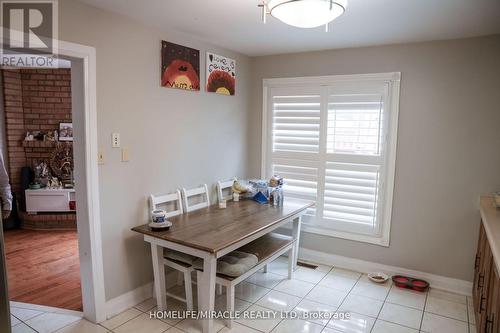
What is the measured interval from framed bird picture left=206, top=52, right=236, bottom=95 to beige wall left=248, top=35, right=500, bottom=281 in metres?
1.09

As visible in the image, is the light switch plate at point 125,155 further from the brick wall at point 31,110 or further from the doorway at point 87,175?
the brick wall at point 31,110

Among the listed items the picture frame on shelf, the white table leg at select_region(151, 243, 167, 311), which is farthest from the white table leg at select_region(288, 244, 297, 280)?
the picture frame on shelf

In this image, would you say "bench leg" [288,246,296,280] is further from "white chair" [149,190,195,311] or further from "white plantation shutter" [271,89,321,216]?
"white chair" [149,190,195,311]

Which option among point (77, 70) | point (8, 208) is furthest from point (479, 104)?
point (8, 208)

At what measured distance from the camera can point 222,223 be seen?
2.75m

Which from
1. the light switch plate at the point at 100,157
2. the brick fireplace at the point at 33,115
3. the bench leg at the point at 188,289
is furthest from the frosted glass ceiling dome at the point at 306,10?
the brick fireplace at the point at 33,115

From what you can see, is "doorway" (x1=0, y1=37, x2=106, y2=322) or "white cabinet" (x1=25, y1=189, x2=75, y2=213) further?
"white cabinet" (x1=25, y1=189, x2=75, y2=213)

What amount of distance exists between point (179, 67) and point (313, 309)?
2.40 meters

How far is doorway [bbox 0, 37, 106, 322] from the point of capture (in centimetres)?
230

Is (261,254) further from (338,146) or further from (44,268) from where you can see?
(44,268)

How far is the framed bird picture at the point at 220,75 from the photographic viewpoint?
11.0 ft

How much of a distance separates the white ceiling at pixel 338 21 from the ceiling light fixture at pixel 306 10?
521 mm

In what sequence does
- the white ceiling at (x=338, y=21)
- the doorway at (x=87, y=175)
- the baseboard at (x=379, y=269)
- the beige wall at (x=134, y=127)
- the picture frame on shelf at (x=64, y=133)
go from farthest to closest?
the picture frame on shelf at (x=64, y=133), the baseboard at (x=379, y=269), the beige wall at (x=134, y=127), the doorway at (x=87, y=175), the white ceiling at (x=338, y=21)

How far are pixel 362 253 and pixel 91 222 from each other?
262cm
